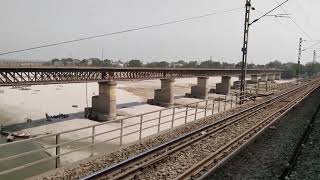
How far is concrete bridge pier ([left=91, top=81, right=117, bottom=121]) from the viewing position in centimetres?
5319

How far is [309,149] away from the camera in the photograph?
14.9 metres

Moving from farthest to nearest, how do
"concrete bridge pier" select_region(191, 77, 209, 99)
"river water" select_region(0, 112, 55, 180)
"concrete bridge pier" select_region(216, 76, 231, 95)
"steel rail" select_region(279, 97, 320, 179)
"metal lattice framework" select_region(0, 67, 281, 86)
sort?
"concrete bridge pier" select_region(216, 76, 231, 95) → "concrete bridge pier" select_region(191, 77, 209, 99) → "metal lattice framework" select_region(0, 67, 281, 86) → "river water" select_region(0, 112, 55, 180) → "steel rail" select_region(279, 97, 320, 179)

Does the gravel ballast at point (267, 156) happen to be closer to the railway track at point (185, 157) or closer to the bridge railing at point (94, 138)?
the railway track at point (185, 157)

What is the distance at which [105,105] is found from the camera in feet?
176

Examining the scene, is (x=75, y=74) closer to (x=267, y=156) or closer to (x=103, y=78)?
(x=103, y=78)

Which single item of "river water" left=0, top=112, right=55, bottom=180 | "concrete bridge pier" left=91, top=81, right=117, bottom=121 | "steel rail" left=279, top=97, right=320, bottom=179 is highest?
"steel rail" left=279, top=97, right=320, bottom=179

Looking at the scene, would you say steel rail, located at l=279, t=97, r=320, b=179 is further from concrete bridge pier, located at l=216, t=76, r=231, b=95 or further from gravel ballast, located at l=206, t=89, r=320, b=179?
concrete bridge pier, located at l=216, t=76, r=231, b=95

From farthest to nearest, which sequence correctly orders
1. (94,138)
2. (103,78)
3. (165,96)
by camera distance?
1. (165,96)
2. (103,78)
3. (94,138)

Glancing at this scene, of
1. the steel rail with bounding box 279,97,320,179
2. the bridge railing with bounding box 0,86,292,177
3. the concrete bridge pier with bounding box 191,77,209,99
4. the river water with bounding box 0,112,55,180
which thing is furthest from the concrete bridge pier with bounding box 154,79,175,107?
the steel rail with bounding box 279,97,320,179

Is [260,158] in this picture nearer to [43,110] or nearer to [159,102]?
[43,110]

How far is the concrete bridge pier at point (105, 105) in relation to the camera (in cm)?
5319

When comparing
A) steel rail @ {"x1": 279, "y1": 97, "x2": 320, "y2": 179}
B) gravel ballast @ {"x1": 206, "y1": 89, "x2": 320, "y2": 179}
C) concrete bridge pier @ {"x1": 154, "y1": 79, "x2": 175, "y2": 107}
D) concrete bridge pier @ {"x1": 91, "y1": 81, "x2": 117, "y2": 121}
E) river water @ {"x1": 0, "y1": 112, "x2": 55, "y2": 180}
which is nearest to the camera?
steel rail @ {"x1": 279, "y1": 97, "x2": 320, "y2": 179}

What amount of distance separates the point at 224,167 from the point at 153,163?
97.2 inches

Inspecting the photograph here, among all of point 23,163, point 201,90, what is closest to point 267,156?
point 23,163
